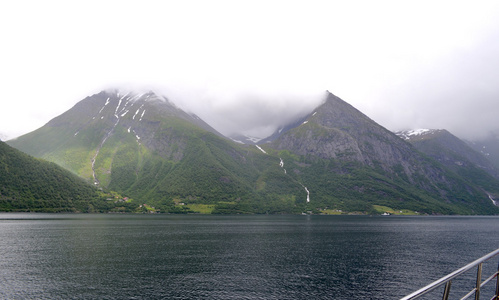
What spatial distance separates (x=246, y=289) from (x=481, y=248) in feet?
332

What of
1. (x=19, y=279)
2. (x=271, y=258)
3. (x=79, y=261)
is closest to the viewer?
(x=19, y=279)

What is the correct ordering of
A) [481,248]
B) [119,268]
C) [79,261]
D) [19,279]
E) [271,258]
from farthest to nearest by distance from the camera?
Answer: [481,248], [271,258], [79,261], [119,268], [19,279]

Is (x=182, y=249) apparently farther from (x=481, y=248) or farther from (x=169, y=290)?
(x=481, y=248)

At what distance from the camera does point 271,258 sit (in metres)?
81.9

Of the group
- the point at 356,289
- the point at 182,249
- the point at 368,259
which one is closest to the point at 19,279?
the point at 182,249

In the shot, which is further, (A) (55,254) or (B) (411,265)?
(A) (55,254)

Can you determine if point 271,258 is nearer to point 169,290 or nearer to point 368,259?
point 368,259

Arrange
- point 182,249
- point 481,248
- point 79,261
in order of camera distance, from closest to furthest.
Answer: point 79,261
point 182,249
point 481,248

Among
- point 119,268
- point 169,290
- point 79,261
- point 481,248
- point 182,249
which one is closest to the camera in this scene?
point 169,290

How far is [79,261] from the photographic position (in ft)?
249

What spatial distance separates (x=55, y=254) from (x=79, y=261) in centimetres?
1445

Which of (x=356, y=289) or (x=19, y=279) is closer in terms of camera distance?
(x=356, y=289)

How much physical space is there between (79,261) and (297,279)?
57.3 metres

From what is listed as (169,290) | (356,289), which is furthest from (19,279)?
(356,289)
